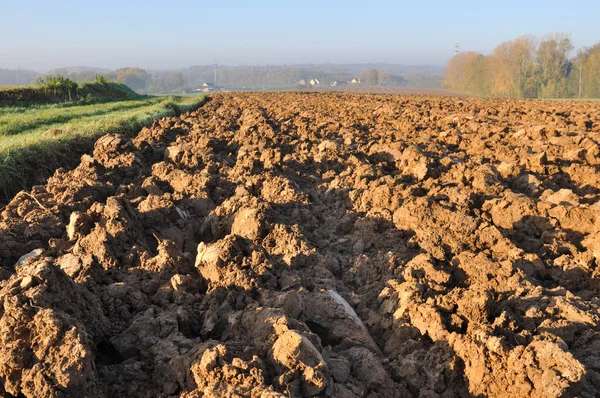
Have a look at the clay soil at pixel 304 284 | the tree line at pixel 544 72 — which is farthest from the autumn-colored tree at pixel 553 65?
the clay soil at pixel 304 284

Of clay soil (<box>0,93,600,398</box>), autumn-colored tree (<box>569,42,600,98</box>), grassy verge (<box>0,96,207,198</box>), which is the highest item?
autumn-colored tree (<box>569,42,600,98</box>)

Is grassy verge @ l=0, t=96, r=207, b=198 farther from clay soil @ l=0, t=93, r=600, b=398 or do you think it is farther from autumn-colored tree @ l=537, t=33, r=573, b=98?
autumn-colored tree @ l=537, t=33, r=573, b=98

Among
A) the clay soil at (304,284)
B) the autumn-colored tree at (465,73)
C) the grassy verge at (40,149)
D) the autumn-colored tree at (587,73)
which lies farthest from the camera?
the autumn-colored tree at (465,73)

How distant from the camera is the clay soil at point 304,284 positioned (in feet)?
7.49

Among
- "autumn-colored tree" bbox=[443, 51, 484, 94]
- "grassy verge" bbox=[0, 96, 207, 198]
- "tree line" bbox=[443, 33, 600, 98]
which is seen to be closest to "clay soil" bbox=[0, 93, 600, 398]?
"grassy verge" bbox=[0, 96, 207, 198]

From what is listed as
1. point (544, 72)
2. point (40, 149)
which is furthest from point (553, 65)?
point (40, 149)

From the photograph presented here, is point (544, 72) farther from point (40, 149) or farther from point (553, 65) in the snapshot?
Answer: point (40, 149)

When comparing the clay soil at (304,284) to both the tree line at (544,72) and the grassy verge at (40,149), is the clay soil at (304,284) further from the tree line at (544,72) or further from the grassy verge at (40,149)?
the tree line at (544,72)

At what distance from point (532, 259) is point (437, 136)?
6213mm

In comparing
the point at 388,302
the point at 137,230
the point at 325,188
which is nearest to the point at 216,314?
the point at 388,302

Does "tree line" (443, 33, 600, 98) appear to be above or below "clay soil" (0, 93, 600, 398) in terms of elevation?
above

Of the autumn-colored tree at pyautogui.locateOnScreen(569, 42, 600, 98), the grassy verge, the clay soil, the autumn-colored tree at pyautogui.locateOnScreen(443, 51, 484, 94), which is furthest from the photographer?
the autumn-colored tree at pyautogui.locateOnScreen(443, 51, 484, 94)

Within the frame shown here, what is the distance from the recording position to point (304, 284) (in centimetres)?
349

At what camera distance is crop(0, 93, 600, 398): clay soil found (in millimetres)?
2283
